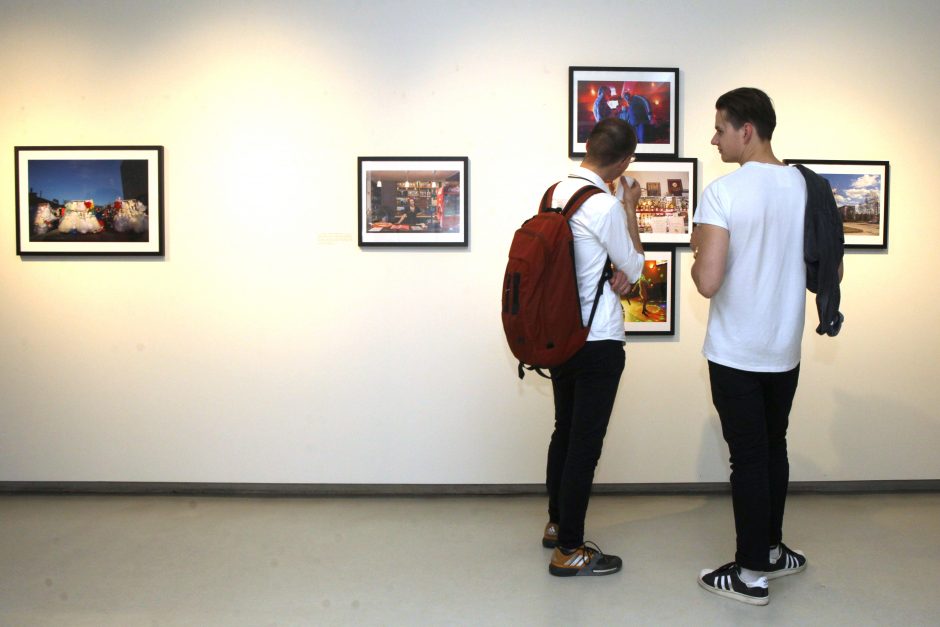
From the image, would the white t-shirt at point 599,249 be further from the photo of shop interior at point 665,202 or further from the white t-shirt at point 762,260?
the photo of shop interior at point 665,202

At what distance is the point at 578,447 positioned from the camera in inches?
114

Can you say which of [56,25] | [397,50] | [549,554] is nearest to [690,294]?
[549,554]

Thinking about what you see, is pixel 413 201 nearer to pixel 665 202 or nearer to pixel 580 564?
pixel 665 202

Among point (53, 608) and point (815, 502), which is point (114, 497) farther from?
point (815, 502)

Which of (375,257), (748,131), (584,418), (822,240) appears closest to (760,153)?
(748,131)

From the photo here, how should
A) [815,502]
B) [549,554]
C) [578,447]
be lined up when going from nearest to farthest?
[578,447] → [549,554] → [815,502]

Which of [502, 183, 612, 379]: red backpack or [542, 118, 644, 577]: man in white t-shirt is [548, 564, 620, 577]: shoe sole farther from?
[502, 183, 612, 379]: red backpack

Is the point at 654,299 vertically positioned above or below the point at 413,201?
below

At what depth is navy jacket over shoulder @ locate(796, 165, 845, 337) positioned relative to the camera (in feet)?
8.68

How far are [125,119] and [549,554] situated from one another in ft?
9.85

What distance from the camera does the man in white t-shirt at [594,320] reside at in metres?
2.82

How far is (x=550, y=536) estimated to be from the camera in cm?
327

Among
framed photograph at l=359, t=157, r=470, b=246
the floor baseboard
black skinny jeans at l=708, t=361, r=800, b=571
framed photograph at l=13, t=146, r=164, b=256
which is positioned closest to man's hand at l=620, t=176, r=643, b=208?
black skinny jeans at l=708, t=361, r=800, b=571

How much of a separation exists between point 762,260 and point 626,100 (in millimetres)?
1581
